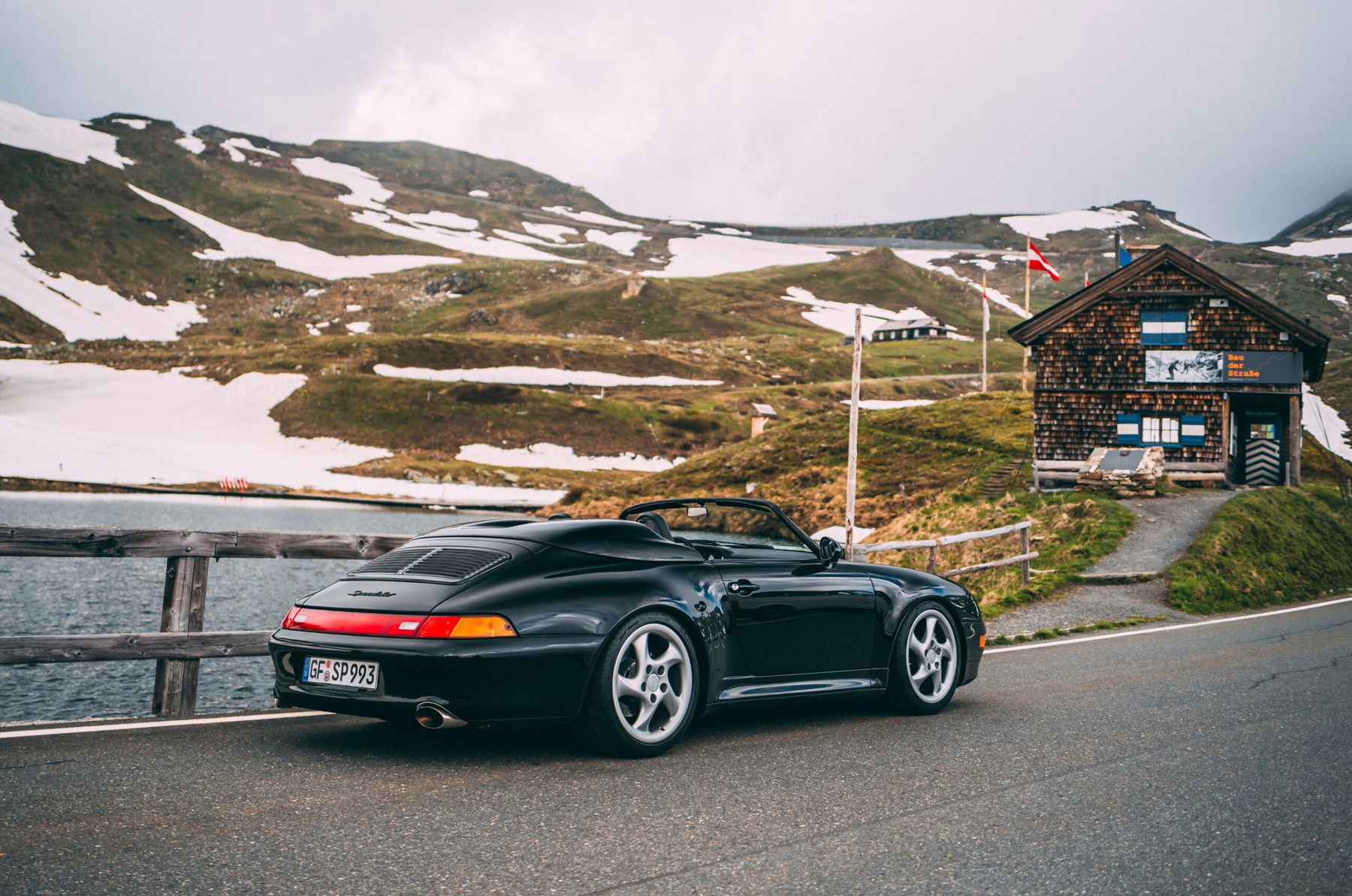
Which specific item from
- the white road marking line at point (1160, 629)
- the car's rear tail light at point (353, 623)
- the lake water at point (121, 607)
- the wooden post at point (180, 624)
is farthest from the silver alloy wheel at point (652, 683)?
the white road marking line at point (1160, 629)

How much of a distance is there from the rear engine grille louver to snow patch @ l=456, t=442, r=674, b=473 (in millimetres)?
94822

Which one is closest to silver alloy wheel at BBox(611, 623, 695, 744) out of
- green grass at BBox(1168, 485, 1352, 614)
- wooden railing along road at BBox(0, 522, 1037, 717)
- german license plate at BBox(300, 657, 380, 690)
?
german license plate at BBox(300, 657, 380, 690)

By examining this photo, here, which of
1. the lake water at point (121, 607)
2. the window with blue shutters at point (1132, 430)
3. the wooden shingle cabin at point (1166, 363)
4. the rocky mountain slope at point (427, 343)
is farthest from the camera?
the rocky mountain slope at point (427, 343)

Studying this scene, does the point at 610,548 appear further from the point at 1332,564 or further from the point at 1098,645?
the point at 1332,564

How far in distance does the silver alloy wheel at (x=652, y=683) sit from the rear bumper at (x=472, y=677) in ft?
0.85

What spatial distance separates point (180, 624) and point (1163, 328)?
4134 cm

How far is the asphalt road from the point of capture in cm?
388

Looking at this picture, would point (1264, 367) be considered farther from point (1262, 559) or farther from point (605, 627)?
point (605, 627)

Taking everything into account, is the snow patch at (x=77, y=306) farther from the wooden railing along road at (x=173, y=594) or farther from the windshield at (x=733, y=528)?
the windshield at (x=733, y=528)

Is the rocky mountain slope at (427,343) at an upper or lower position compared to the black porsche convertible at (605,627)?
upper

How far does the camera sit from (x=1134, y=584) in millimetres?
19250

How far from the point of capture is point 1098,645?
11.9m

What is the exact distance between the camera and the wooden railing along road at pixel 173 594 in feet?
21.4

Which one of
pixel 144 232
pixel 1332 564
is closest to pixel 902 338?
pixel 144 232
